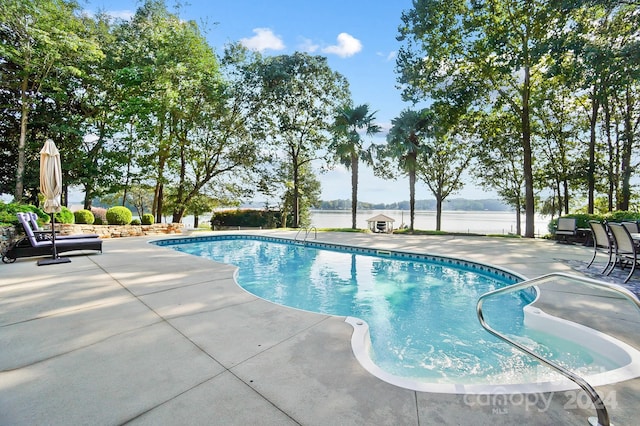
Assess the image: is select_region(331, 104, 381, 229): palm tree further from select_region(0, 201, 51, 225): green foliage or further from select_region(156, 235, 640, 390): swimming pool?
select_region(0, 201, 51, 225): green foliage

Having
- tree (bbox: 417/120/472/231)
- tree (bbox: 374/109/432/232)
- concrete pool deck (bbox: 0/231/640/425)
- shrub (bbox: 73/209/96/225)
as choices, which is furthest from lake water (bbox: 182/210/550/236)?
concrete pool deck (bbox: 0/231/640/425)

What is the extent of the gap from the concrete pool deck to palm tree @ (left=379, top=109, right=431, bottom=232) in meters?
13.3

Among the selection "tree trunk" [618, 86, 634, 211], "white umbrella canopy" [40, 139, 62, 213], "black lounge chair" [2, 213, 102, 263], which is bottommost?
"black lounge chair" [2, 213, 102, 263]

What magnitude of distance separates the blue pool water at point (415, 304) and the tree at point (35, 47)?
10398mm

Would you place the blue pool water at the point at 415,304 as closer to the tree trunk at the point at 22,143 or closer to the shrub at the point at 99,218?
the shrub at the point at 99,218

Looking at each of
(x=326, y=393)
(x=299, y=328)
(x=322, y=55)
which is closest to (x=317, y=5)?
(x=322, y=55)

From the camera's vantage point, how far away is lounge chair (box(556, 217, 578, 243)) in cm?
972

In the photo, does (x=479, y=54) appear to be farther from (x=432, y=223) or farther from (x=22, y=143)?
(x=432, y=223)

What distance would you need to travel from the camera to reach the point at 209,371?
2.06 m

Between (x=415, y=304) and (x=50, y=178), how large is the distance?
24.0 feet

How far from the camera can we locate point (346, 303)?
4.90m

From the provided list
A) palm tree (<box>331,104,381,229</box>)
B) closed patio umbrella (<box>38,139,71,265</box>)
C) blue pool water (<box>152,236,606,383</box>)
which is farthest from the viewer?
palm tree (<box>331,104,381,229</box>)

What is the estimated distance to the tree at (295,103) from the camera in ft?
58.4

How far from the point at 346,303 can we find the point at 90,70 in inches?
666
